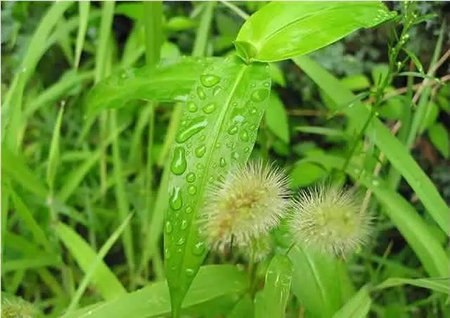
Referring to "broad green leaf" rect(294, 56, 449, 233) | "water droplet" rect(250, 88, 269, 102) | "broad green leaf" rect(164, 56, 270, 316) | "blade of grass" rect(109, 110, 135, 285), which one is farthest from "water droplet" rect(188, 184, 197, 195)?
"blade of grass" rect(109, 110, 135, 285)

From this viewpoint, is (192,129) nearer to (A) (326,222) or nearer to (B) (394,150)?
(A) (326,222)

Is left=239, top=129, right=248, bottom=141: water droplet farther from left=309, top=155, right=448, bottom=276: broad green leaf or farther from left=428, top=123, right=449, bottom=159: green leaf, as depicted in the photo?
left=428, top=123, right=449, bottom=159: green leaf

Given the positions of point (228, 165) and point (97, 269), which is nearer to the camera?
point (228, 165)

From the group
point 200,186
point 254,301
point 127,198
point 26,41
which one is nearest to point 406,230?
point 254,301

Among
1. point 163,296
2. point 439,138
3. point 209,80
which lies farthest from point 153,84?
point 439,138

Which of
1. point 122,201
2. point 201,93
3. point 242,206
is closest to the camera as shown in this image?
point 242,206

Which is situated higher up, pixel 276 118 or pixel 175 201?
pixel 276 118

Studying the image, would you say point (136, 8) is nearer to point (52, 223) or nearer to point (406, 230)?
point (52, 223)
